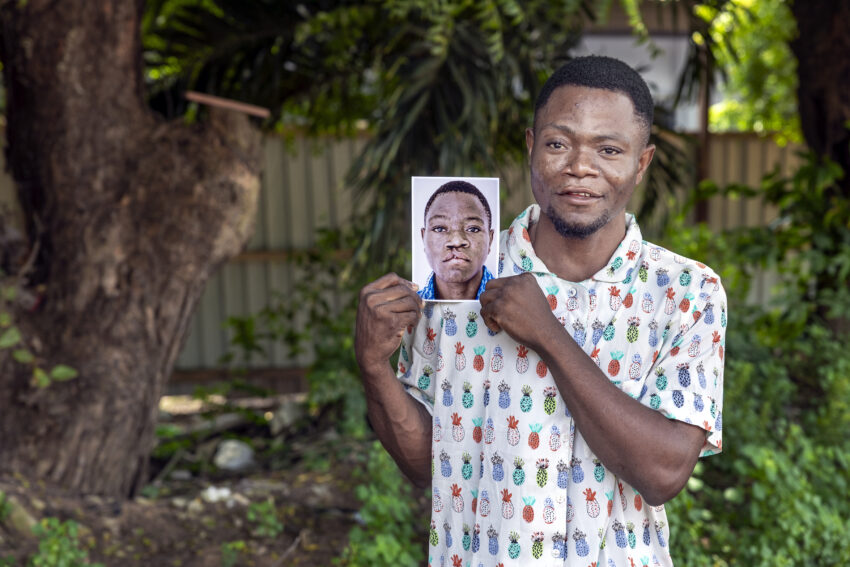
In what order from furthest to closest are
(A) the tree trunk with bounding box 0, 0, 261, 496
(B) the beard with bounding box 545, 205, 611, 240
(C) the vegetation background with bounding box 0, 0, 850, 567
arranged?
(A) the tree trunk with bounding box 0, 0, 261, 496 → (C) the vegetation background with bounding box 0, 0, 850, 567 → (B) the beard with bounding box 545, 205, 611, 240

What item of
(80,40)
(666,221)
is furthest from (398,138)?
(666,221)

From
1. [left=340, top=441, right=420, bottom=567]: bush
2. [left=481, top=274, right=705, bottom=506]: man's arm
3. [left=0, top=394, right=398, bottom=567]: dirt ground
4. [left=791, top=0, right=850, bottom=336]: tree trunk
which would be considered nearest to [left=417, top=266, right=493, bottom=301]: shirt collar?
[left=481, top=274, right=705, bottom=506]: man's arm

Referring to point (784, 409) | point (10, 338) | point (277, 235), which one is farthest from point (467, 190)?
point (277, 235)

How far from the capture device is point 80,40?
3.49 m

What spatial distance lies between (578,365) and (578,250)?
0.24 metres

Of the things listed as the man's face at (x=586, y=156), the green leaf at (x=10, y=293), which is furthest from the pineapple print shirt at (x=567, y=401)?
the green leaf at (x=10, y=293)

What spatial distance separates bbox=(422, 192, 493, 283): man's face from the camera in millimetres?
1429

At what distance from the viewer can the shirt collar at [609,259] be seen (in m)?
1.40

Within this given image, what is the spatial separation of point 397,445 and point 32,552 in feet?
7.24

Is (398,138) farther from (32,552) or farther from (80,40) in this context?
(32,552)

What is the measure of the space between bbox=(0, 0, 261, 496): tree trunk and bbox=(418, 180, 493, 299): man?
7.80 feet

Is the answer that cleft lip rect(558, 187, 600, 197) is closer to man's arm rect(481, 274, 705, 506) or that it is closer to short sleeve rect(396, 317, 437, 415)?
man's arm rect(481, 274, 705, 506)

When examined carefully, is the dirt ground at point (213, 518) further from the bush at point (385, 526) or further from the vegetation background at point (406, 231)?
the bush at point (385, 526)

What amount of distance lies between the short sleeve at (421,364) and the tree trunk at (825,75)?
3477 millimetres
